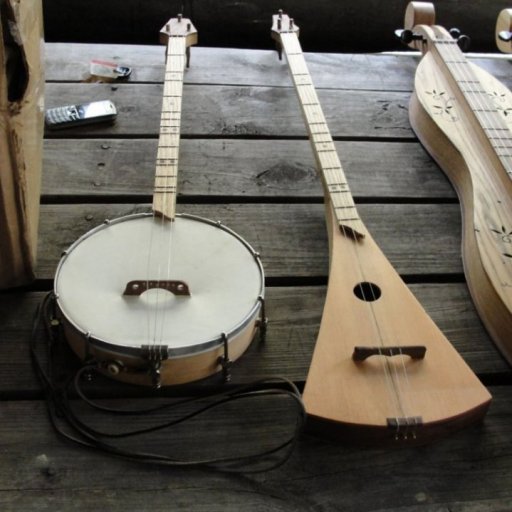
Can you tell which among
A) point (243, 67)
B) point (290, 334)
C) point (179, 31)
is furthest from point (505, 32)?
point (290, 334)

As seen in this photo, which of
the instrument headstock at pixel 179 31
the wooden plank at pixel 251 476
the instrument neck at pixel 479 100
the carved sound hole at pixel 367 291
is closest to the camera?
the wooden plank at pixel 251 476

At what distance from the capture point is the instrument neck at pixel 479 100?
4.22ft

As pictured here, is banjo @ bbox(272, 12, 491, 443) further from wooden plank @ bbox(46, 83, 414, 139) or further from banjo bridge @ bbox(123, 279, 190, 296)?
wooden plank @ bbox(46, 83, 414, 139)

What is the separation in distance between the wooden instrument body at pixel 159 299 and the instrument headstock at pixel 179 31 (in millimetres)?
710

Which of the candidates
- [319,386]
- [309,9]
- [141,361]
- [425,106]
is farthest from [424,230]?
[309,9]

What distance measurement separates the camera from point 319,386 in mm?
897

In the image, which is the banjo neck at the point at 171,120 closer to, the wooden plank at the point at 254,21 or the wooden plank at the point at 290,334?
the wooden plank at the point at 290,334

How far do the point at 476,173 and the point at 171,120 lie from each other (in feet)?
1.99

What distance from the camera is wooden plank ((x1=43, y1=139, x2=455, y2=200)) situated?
129 centimetres

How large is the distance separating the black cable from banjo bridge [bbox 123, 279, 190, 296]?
0.12 meters

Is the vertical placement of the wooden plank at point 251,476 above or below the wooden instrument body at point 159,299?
below

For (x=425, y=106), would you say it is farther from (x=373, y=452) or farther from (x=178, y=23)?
(x=373, y=452)

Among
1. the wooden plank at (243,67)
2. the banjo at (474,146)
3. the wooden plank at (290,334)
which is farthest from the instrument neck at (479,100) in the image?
the wooden plank at (290,334)

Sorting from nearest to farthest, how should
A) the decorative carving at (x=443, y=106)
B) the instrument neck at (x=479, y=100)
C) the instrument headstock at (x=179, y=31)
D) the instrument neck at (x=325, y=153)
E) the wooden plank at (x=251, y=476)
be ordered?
the wooden plank at (x=251, y=476) < the instrument neck at (x=325, y=153) < the instrument neck at (x=479, y=100) < the decorative carving at (x=443, y=106) < the instrument headstock at (x=179, y=31)
